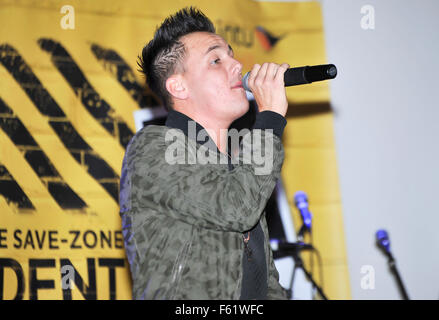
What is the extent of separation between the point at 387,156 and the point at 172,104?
6.67 ft

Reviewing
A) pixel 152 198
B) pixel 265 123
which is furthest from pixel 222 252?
pixel 265 123

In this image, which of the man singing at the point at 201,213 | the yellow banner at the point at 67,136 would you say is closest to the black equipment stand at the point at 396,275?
the yellow banner at the point at 67,136

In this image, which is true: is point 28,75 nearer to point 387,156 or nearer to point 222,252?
point 222,252

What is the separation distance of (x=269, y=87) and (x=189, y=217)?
16.6 inches

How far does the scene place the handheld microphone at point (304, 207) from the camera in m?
2.94

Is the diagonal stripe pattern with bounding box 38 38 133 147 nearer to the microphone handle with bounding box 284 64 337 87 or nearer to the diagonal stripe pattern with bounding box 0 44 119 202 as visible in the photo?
the diagonal stripe pattern with bounding box 0 44 119 202

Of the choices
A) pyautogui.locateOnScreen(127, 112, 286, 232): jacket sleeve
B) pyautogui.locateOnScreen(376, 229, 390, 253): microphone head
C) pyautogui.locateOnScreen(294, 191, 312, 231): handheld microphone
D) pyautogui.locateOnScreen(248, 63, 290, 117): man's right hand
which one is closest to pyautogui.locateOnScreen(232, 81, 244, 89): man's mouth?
pyautogui.locateOnScreen(248, 63, 290, 117): man's right hand

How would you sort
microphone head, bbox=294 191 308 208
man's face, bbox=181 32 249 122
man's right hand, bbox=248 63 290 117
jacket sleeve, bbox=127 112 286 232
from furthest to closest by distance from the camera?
microphone head, bbox=294 191 308 208 < man's face, bbox=181 32 249 122 < man's right hand, bbox=248 63 290 117 < jacket sleeve, bbox=127 112 286 232

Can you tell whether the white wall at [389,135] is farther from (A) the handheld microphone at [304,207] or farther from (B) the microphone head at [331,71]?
(B) the microphone head at [331,71]

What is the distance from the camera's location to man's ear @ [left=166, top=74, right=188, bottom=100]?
1731 mm

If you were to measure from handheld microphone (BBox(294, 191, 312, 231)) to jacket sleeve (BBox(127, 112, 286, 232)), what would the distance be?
1693 mm

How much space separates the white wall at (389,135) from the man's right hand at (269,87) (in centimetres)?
204

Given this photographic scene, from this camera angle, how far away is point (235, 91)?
163cm

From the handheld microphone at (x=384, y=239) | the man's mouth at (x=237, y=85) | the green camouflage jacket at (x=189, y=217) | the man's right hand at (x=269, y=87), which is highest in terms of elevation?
the man's mouth at (x=237, y=85)
